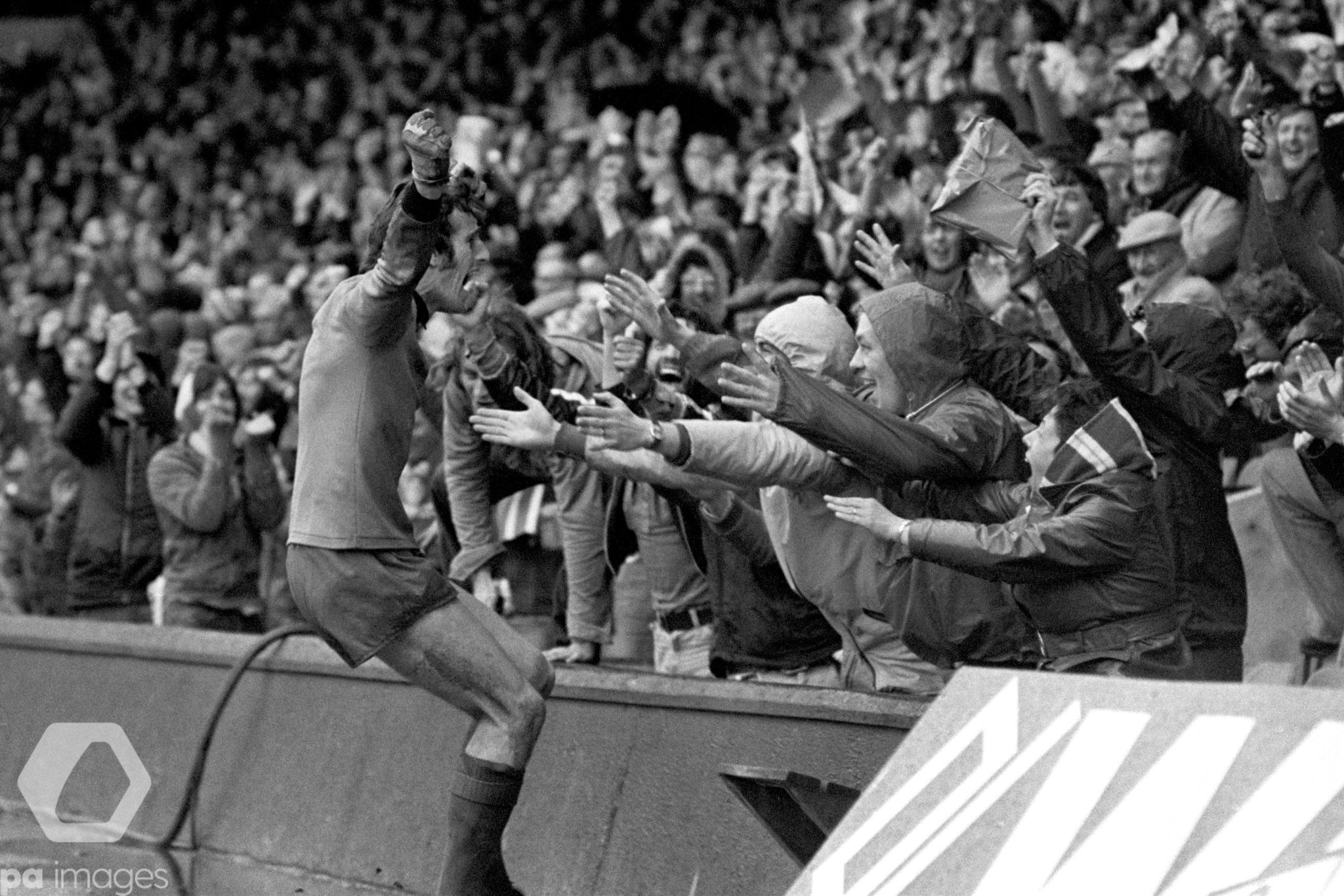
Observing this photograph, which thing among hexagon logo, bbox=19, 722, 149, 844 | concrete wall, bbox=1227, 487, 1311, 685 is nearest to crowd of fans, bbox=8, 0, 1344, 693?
concrete wall, bbox=1227, 487, 1311, 685

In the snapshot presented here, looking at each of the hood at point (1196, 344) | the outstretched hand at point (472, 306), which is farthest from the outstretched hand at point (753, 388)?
the hood at point (1196, 344)

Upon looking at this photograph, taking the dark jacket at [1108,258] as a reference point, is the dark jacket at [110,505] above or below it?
below

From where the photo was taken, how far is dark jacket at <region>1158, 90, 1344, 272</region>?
298 inches

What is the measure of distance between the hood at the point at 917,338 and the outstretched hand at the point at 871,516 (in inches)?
23.0

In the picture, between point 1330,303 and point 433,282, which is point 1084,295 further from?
point 433,282

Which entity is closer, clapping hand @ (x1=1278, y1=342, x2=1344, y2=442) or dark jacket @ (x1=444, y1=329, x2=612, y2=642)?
clapping hand @ (x1=1278, y1=342, x2=1344, y2=442)

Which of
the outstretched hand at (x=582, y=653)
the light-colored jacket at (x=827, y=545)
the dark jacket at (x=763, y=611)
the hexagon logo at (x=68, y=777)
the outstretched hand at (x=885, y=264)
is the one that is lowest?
the hexagon logo at (x=68, y=777)

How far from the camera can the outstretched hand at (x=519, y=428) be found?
5.80 meters

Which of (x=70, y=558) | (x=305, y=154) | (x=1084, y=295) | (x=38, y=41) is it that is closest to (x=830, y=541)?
(x=1084, y=295)

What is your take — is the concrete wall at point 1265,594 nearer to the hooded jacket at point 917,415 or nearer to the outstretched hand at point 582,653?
the hooded jacket at point 917,415

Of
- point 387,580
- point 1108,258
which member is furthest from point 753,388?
point 1108,258

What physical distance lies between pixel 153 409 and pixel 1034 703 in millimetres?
7187

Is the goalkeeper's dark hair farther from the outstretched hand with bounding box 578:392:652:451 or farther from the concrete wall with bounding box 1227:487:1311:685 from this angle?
the concrete wall with bounding box 1227:487:1311:685

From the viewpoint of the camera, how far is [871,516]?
205 inches
